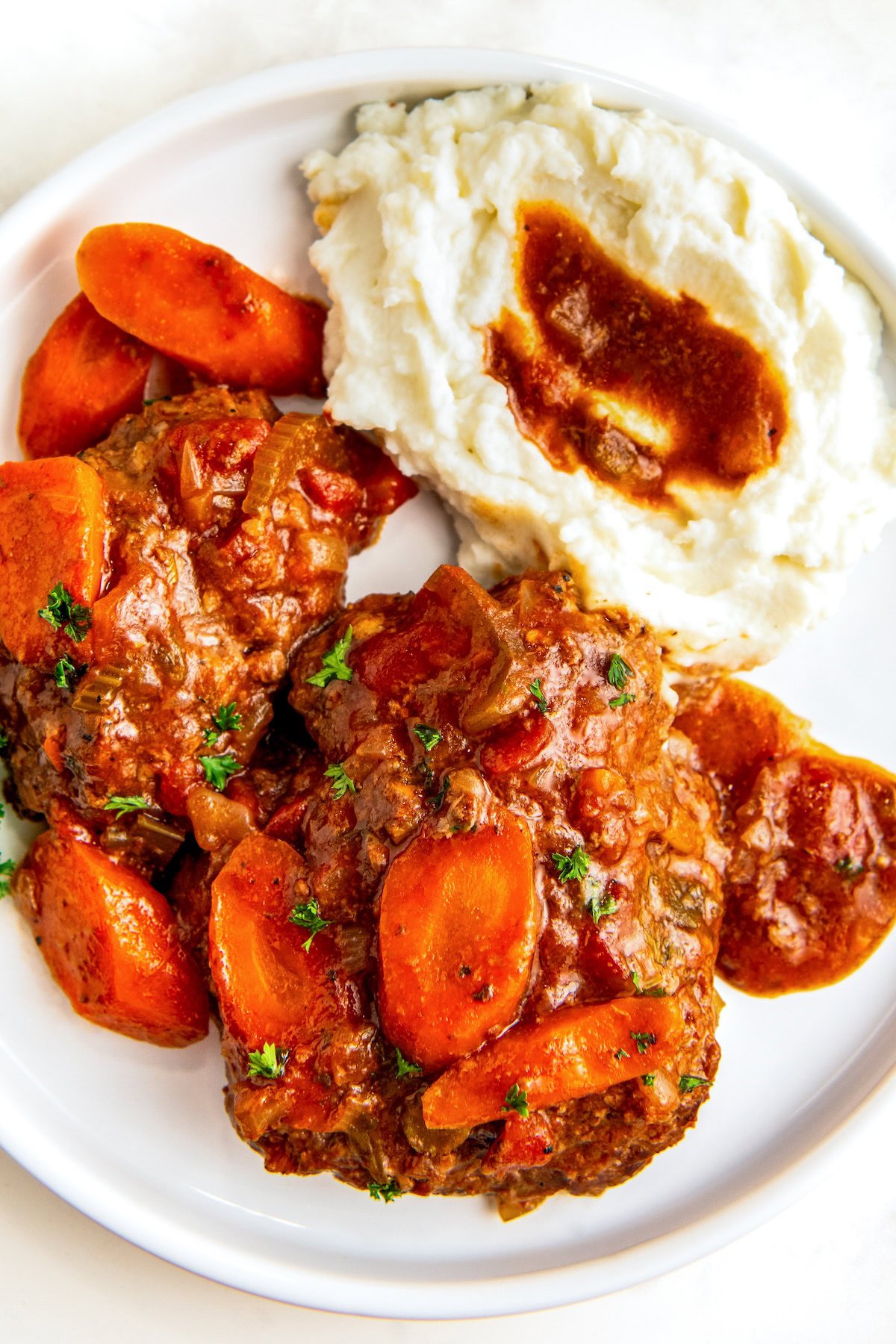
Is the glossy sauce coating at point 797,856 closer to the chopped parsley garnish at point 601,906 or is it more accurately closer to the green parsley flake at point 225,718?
the chopped parsley garnish at point 601,906

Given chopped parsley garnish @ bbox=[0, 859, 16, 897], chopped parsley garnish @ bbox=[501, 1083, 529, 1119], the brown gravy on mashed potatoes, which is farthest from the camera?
chopped parsley garnish @ bbox=[0, 859, 16, 897]

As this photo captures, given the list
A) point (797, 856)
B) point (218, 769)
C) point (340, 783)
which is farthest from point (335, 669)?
point (797, 856)

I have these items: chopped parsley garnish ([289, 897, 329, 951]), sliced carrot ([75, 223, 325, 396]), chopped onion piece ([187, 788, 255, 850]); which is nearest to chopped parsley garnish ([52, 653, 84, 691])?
chopped onion piece ([187, 788, 255, 850])

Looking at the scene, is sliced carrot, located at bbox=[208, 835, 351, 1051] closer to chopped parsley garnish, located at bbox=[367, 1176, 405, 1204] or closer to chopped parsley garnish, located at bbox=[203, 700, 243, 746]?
chopped parsley garnish, located at bbox=[203, 700, 243, 746]

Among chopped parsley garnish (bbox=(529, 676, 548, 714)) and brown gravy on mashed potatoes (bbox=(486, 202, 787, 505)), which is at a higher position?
brown gravy on mashed potatoes (bbox=(486, 202, 787, 505))

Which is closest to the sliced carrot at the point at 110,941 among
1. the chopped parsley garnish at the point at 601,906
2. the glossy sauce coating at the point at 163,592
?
the glossy sauce coating at the point at 163,592

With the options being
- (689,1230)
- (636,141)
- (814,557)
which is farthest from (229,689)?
(689,1230)

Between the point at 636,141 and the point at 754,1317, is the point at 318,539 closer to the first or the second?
the point at 636,141
